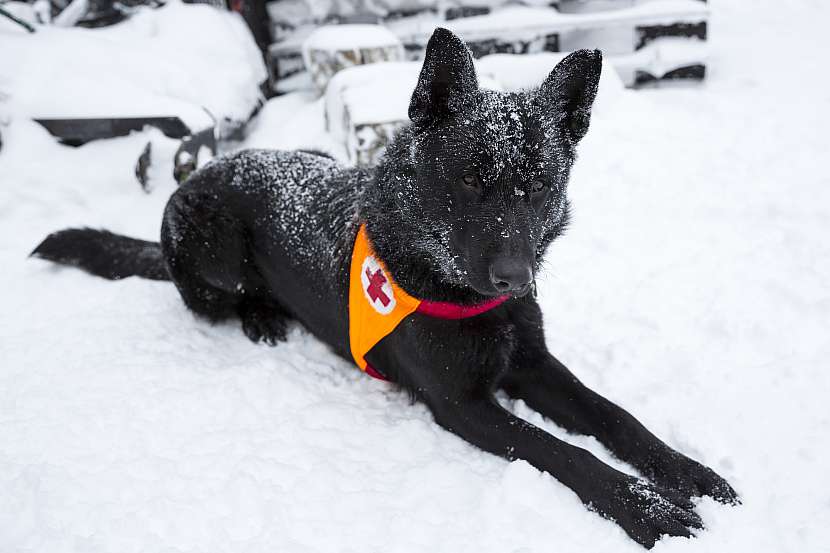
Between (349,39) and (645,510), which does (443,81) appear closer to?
(645,510)

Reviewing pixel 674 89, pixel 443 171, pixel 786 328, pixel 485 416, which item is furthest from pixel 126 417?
pixel 674 89

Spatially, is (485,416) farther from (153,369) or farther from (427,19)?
(427,19)

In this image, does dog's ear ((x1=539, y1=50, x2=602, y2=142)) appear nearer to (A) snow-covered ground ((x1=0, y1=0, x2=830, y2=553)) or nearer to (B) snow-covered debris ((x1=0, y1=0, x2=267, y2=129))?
(A) snow-covered ground ((x1=0, y1=0, x2=830, y2=553))

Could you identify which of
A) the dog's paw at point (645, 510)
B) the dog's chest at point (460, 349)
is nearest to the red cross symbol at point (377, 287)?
the dog's chest at point (460, 349)

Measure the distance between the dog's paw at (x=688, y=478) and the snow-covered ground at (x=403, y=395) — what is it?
0.18ft

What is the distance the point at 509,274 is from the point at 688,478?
41.8 inches

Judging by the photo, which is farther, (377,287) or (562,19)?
(562,19)

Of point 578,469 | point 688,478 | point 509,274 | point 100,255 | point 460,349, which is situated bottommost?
point 688,478

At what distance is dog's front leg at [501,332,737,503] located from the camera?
2100 millimetres

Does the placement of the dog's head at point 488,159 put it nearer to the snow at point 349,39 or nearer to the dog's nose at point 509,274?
the dog's nose at point 509,274

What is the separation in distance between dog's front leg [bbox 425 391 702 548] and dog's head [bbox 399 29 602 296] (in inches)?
22.4

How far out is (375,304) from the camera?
2447 millimetres

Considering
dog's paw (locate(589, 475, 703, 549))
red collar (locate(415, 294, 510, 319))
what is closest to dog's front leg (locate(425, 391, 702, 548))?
dog's paw (locate(589, 475, 703, 549))

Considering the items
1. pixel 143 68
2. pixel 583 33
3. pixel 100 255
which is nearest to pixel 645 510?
pixel 100 255
